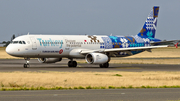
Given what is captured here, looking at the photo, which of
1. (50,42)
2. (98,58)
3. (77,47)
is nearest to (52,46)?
(50,42)

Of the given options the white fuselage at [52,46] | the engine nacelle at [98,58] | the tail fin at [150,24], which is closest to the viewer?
the white fuselage at [52,46]

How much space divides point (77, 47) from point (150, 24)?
Result: 14663 millimetres

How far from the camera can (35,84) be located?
878 inches

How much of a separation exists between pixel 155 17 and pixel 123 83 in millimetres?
31508

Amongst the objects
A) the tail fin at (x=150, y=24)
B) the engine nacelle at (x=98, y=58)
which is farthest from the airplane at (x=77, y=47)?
the tail fin at (x=150, y=24)

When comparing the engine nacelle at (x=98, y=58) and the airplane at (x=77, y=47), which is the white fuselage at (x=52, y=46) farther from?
the engine nacelle at (x=98, y=58)

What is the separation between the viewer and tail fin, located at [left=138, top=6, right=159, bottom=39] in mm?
52500

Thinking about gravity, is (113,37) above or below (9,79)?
above

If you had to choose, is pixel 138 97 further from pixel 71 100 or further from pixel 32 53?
pixel 32 53

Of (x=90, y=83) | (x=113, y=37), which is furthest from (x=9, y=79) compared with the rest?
(x=113, y=37)

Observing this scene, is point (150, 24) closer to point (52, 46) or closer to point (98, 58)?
point (98, 58)

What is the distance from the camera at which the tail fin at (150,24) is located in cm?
5250

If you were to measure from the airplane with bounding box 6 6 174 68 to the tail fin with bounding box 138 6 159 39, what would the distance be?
0.84 meters

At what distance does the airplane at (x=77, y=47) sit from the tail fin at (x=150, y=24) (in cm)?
84
